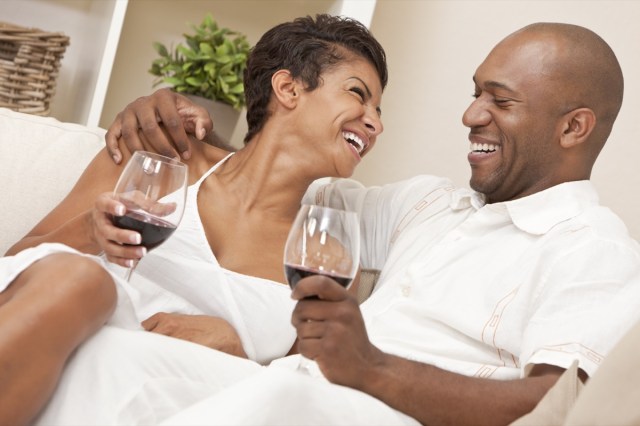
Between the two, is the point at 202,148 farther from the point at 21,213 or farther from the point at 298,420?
the point at 298,420

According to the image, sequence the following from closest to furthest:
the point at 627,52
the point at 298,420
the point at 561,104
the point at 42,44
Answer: the point at 298,420, the point at 561,104, the point at 42,44, the point at 627,52

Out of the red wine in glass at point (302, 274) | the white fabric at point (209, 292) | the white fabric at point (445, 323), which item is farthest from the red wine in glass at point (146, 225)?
the white fabric at point (209, 292)

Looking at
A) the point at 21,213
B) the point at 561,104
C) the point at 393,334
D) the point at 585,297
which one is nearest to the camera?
the point at 585,297

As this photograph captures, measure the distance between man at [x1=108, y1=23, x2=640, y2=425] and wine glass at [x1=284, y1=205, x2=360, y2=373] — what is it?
23 millimetres

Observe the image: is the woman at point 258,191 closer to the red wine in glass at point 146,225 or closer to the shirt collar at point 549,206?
the red wine in glass at point 146,225

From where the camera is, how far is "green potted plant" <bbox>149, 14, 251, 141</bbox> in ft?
9.07

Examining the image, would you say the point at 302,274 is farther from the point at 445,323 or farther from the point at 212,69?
the point at 212,69

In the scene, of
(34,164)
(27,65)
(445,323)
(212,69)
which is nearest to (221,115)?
(212,69)

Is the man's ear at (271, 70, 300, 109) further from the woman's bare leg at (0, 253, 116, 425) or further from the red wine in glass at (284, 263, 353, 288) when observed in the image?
the red wine in glass at (284, 263, 353, 288)

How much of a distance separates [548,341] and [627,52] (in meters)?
1.62

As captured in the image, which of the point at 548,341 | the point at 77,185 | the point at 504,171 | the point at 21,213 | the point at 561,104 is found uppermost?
the point at 561,104

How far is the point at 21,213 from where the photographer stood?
6.66ft

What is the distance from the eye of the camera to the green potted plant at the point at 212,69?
2.76m

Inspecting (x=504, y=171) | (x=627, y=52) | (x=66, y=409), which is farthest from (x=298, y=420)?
(x=627, y=52)
